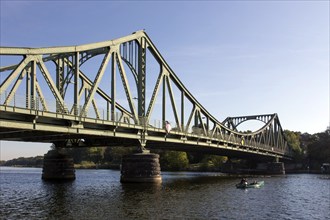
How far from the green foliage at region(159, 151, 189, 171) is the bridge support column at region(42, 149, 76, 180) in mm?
93472

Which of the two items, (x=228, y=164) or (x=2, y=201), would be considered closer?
(x=2, y=201)

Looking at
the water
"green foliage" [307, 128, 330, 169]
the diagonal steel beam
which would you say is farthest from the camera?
"green foliage" [307, 128, 330, 169]

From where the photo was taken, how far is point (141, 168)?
2532 inches

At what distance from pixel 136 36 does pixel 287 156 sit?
128m

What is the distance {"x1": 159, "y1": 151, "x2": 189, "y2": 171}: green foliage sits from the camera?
16738cm

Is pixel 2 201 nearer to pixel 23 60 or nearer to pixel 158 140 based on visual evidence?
pixel 23 60

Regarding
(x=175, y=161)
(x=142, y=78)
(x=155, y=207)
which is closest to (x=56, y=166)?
(x=142, y=78)

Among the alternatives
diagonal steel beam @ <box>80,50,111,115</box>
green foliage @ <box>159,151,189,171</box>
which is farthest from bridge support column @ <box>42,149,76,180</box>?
green foliage @ <box>159,151,189,171</box>

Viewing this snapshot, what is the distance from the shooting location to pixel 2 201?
4425cm

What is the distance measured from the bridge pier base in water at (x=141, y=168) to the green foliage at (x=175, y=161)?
102 meters

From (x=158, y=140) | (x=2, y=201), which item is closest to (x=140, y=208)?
(x=2, y=201)

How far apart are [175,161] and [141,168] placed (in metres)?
105

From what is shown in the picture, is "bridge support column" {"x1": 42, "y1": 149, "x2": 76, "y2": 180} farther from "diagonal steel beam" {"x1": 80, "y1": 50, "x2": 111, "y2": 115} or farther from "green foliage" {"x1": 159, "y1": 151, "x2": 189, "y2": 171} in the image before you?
"green foliage" {"x1": 159, "y1": 151, "x2": 189, "y2": 171}

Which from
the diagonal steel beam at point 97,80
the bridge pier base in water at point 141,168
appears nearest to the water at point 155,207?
the bridge pier base in water at point 141,168
